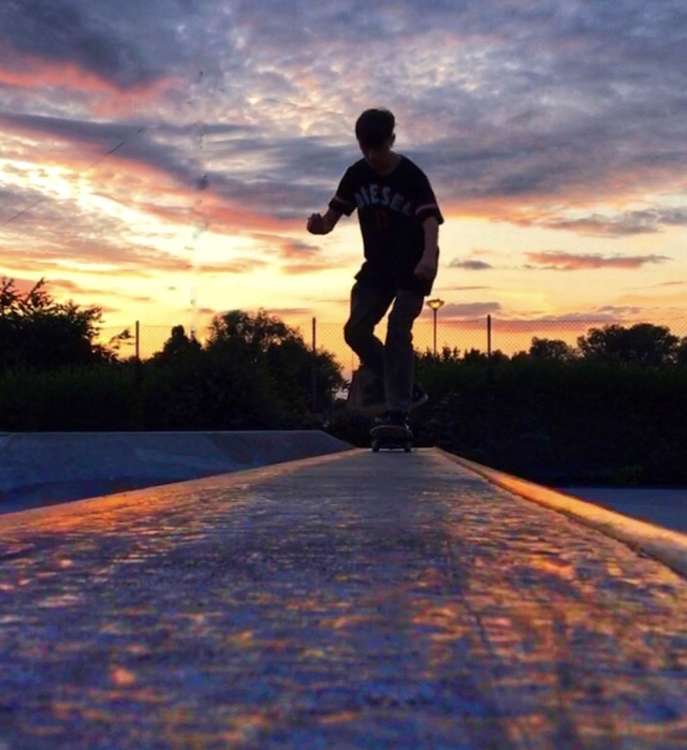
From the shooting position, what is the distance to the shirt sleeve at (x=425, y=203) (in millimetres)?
5766

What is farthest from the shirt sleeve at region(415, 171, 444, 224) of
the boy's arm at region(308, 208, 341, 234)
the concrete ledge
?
the concrete ledge

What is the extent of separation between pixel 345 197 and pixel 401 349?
94 cm

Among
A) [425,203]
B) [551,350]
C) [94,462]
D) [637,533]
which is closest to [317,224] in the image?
[425,203]

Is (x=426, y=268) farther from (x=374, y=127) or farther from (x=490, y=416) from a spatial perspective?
(x=490, y=416)

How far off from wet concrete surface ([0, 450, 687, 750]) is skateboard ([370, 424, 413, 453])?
16.4 ft

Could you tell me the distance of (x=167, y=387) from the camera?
43.1 ft

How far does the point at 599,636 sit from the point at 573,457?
1869 centimetres

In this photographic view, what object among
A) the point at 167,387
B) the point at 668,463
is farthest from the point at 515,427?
the point at 167,387

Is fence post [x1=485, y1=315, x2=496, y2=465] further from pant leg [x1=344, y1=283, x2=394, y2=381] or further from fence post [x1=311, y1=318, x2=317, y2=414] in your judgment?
pant leg [x1=344, y1=283, x2=394, y2=381]

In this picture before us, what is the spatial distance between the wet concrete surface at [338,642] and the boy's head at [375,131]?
4.66 metres

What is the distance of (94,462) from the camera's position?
5434 mm

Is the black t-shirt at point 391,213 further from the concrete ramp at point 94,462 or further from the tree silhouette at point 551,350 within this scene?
the tree silhouette at point 551,350

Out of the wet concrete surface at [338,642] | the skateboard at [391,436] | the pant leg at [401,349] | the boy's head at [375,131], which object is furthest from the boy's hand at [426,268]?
the wet concrete surface at [338,642]

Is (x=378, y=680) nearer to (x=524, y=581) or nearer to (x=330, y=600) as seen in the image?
(x=330, y=600)
